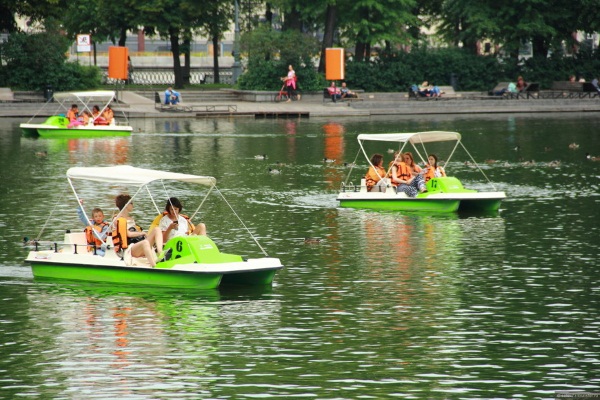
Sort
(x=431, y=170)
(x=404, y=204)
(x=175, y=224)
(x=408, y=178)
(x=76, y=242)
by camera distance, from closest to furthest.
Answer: (x=175, y=224), (x=76, y=242), (x=404, y=204), (x=431, y=170), (x=408, y=178)

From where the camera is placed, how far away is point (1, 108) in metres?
61.6

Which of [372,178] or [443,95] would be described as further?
[443,95]

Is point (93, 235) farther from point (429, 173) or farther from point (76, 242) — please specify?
point (429, 173)

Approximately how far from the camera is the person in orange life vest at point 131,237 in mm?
19927

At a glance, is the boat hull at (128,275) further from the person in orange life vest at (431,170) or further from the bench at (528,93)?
the bench at (528,93)

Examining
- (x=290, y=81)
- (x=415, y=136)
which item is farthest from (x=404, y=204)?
(x=290, y=81)

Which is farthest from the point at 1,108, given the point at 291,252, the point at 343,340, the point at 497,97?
the point at 343,340

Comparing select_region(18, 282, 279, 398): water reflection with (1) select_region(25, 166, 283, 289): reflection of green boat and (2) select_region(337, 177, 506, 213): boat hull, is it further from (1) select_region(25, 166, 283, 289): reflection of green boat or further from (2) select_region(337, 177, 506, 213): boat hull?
(2) select_region(337, 177, 506, 213): boat hull

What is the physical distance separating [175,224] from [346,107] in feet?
152

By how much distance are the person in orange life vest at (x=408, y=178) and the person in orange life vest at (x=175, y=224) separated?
10031mm

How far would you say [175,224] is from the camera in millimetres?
20688

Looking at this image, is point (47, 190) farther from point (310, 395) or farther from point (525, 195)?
point (310, 395)

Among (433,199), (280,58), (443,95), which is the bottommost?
(433,199)

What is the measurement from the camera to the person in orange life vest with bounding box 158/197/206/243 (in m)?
20.5
